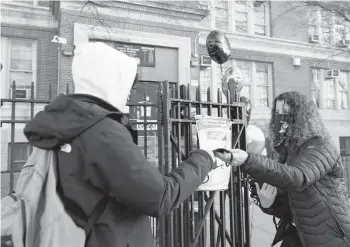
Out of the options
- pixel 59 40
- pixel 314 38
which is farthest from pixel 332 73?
pixel 59 40

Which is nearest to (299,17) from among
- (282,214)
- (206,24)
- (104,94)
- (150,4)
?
(206,24)

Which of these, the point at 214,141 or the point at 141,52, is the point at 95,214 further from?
the point at 141,52

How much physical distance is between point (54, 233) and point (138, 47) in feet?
32.2

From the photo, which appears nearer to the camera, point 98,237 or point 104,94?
point 98,237

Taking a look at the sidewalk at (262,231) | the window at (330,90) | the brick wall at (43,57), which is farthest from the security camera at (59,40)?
the window at (330,90)

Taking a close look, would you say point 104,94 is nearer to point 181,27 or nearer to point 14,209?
point 14,209

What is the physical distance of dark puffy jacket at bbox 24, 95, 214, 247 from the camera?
3.85 ft

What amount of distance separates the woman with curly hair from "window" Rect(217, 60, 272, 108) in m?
11.8

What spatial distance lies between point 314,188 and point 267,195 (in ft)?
1.37

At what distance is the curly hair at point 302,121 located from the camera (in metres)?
2.26

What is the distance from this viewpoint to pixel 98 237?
4.05 ft

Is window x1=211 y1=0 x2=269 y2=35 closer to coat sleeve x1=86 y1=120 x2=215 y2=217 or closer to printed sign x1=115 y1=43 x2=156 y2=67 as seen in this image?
printed sign x1=115 y1=43 x2=156 y2=67

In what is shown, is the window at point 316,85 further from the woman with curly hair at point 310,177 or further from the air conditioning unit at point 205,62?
the woman with curly hair at point 310,177

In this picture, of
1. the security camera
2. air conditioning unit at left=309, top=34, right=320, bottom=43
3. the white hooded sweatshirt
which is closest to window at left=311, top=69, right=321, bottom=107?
air conditioning unit at left=309, top=34, right=320, bottom=43
